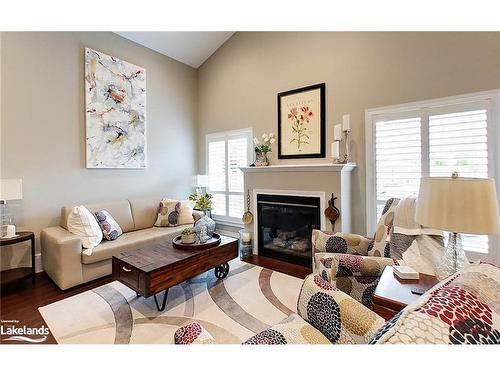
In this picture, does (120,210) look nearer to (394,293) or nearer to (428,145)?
(394,293)

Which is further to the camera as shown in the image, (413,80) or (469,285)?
(413,80)

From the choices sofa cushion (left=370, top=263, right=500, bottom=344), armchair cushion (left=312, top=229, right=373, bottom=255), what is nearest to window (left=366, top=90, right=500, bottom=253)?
armchair cushion (left=312, top=229, right=373, bottom=255)

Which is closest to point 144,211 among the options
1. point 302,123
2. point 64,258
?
point 64,258

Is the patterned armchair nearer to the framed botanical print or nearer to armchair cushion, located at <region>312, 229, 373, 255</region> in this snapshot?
armchair cushion, located at <region>312, 229, 373, 255</region>

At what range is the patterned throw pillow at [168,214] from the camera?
12.6ft

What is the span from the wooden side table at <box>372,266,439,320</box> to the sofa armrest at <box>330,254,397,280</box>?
0.58 ft

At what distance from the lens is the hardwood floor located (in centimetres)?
209

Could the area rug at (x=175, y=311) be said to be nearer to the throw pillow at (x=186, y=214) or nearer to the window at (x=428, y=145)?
the throw pillow at (x=186, y=214)

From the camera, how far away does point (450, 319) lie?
646mm

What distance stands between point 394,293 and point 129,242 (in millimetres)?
2897
